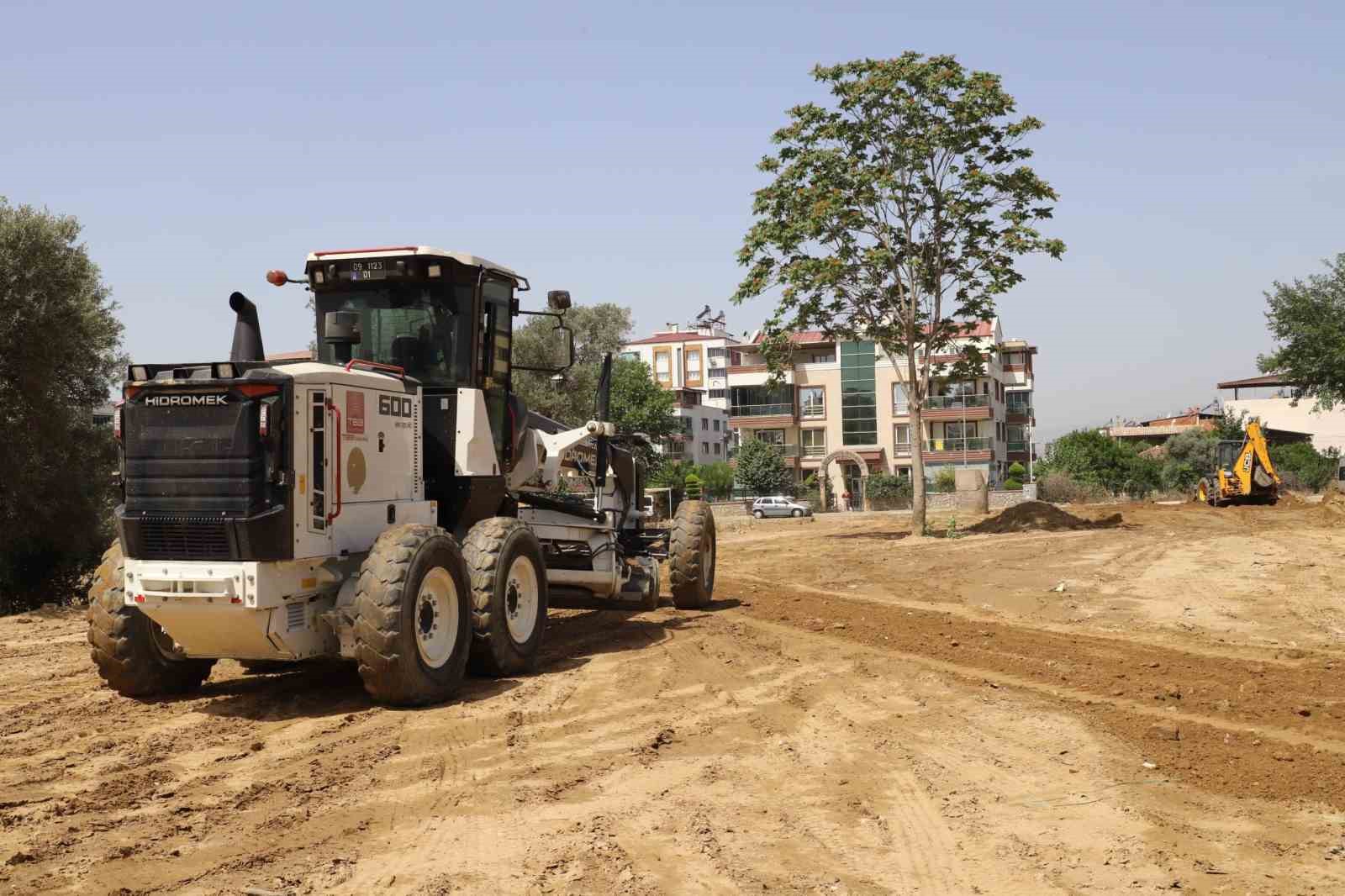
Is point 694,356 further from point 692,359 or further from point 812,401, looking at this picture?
point 812,401

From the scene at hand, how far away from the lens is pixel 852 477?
267 ft

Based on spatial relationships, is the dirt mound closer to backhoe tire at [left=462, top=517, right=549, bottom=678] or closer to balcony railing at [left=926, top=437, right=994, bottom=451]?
backhoe tire at [left=462, top=517, right=549, bottom=678]

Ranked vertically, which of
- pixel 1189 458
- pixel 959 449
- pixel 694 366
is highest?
pixel 694 366

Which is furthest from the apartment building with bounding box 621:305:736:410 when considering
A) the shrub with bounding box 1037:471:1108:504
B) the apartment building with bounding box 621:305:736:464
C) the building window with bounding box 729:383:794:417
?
the shrub with bounding box 1037:471:1108:504

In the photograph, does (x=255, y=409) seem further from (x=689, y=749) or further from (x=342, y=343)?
(x=689, y=749)

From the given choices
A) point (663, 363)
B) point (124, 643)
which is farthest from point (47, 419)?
point (663, 363)

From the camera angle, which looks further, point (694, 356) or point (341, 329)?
point (694, 356)

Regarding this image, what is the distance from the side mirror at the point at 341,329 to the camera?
34.6ft

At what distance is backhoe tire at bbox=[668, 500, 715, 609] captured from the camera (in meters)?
15.5

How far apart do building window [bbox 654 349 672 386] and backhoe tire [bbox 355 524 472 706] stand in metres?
116

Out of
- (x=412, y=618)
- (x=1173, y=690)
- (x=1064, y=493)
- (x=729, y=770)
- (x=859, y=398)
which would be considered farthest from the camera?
(x=859, y=398)

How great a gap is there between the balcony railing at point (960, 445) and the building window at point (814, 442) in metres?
7.28

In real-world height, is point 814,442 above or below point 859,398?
below

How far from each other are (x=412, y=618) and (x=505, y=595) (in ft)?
4.95
